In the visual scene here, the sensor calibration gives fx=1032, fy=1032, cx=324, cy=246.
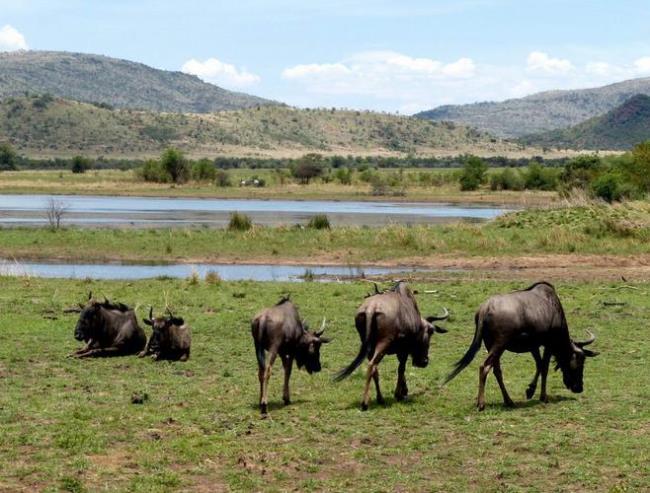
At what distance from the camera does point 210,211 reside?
221 ft

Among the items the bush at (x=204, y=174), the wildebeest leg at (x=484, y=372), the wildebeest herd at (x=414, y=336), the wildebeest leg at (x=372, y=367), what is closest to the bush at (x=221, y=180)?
the bush at (x=204, y=174)

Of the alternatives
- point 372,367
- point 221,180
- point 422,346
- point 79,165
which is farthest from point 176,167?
point 372,367

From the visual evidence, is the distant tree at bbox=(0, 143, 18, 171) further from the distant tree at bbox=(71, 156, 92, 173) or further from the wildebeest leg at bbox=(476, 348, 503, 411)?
the wildebeest leg at bbox=(476, 348, 503, 411)

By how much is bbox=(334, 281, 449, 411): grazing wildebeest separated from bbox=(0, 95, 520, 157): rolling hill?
459ft

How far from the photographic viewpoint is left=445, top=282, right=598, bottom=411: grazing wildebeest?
1408 cm

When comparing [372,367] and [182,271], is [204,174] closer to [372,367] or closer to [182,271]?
[182,271]

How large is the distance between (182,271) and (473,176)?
57.1 m

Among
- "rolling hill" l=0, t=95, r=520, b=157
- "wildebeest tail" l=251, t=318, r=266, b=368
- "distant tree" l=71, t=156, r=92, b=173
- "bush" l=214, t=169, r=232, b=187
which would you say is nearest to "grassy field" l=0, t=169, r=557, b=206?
"bush" l=214, t=169, r=232, b=187

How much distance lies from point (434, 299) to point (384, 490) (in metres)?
16.0

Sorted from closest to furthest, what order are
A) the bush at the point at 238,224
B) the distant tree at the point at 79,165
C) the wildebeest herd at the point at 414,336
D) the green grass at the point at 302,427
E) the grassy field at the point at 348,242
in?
the green grass at the point at 302,427 < the wildebeest herd at the point at 414,336 < the grassy field at the point at 348,242 < the bush at the point at 238,224 < the distant tree at the point at 79,165

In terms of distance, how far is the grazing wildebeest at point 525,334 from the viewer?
14.1m

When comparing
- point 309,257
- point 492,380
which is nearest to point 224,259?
point 309,257

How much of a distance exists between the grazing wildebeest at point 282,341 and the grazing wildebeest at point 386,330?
2.57 feet

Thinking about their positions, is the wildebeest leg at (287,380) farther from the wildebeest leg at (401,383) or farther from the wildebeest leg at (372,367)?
the wildebeest leg at (401,383)
